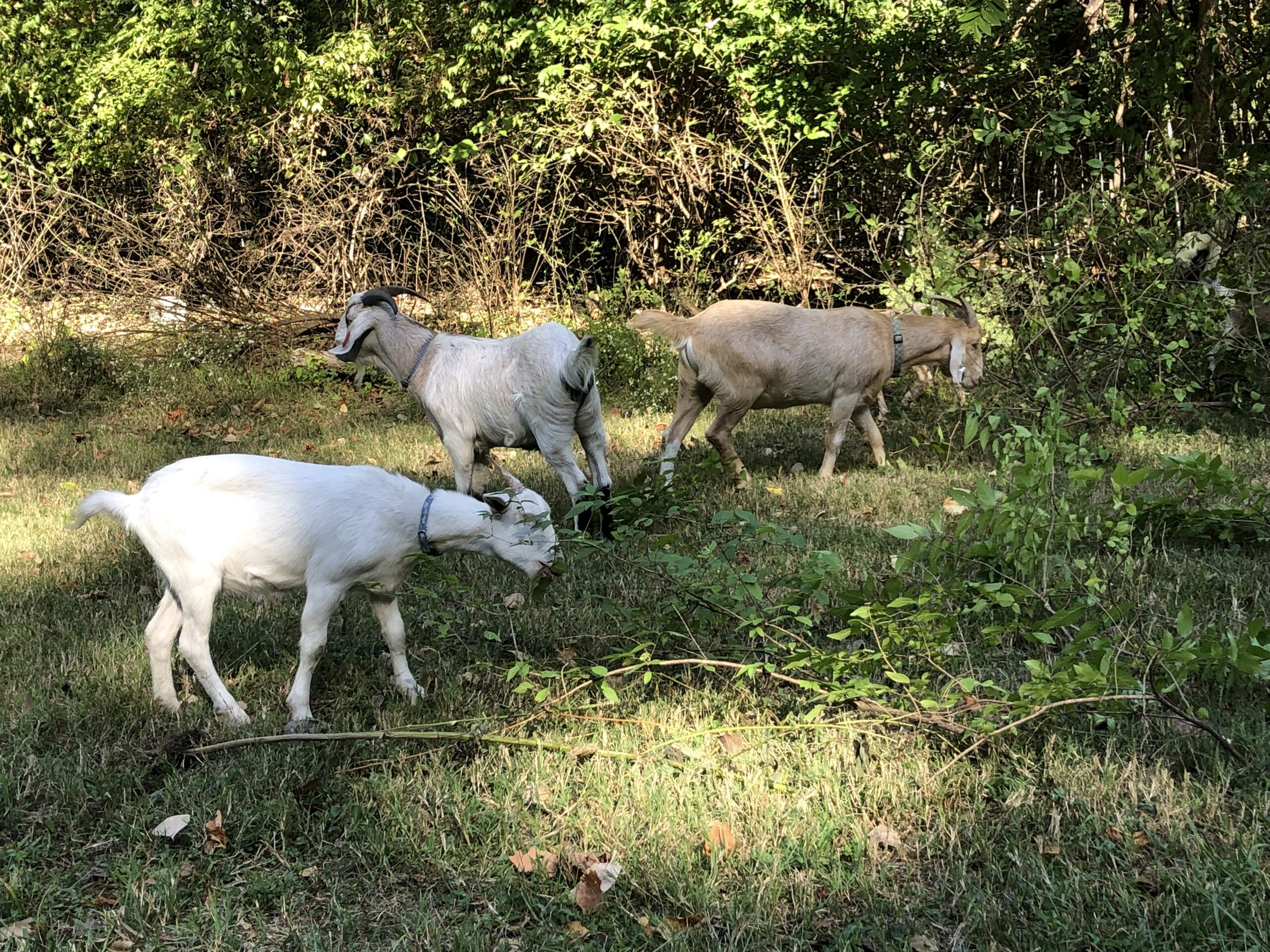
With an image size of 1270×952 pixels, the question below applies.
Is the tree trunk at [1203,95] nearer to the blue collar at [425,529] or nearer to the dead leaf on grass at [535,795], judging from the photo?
the blue collar at [425,529]

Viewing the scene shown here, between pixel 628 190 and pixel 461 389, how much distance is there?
6586 mm

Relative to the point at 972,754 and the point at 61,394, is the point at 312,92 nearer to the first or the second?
the point at 61,394

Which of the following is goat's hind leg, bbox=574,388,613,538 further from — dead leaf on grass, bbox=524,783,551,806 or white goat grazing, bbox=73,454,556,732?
dead leaf on grass, bbox=524,783,551,806

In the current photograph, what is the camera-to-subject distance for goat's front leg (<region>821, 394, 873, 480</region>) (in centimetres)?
785

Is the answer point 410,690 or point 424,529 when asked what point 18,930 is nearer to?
point 410,690

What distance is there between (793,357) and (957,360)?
4.13ft

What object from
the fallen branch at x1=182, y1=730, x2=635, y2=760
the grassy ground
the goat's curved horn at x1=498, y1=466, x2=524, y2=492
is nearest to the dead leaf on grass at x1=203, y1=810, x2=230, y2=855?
the grassy ground

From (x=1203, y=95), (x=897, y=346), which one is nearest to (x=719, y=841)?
(x=897, y=346)

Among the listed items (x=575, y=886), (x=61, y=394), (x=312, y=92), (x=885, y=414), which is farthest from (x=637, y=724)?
(x=312, y=92)

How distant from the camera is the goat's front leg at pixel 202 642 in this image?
Answer: 4188 mm

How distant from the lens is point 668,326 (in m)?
7.60

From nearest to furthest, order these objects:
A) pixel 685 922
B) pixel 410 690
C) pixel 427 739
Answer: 1. pixel 685 922
2. pixel 427 739
3. pixel 410 690

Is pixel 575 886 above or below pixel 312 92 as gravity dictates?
below

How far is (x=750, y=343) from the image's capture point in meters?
7.57
